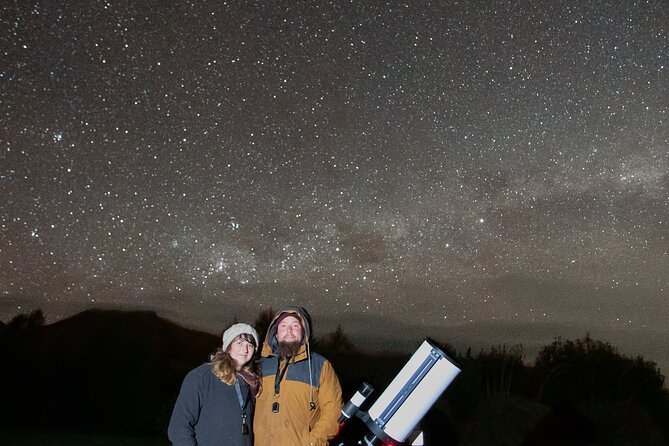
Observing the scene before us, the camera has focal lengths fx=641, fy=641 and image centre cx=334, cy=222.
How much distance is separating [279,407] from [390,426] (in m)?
0.75

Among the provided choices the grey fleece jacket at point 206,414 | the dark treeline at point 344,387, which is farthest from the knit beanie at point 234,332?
the dark treeline at point 344,387

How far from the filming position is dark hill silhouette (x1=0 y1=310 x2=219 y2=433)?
1855 centimetres

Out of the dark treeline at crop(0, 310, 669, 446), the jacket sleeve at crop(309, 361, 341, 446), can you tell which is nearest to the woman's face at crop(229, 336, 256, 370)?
the jacket sleeve at crop(309, 361, 341, 446)

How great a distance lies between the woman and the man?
15cm

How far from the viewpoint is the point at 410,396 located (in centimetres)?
408

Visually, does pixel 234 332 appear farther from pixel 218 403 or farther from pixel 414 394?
pixel 414 394

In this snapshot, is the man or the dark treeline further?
the dark treeline

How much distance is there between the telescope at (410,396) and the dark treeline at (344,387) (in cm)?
906

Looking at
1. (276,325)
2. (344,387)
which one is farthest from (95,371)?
(276,325)

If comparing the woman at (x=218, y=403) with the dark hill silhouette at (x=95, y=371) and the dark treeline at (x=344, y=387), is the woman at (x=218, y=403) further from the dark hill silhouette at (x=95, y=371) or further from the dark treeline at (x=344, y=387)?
the dark hill silhouette at (x=95, y=371)

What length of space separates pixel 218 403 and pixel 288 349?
0.64 metres

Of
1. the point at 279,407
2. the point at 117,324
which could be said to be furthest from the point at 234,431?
the point at 117,324

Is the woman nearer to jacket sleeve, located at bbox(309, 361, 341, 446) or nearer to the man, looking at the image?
the man

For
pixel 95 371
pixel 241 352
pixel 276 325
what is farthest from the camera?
pixel 95 371
